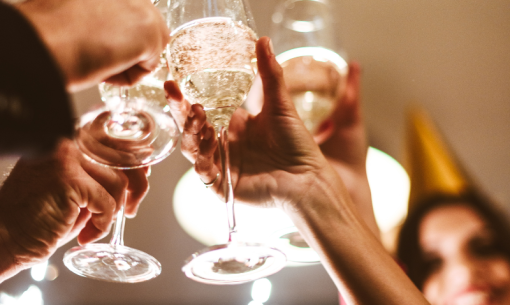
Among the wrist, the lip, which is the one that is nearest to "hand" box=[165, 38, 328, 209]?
the wrist

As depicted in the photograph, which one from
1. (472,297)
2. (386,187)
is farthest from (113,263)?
(472,297)

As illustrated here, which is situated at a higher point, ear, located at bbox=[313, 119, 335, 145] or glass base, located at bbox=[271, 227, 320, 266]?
ear, located at bbox=[313, 119, 335, 145]

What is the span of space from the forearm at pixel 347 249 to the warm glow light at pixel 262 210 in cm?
18

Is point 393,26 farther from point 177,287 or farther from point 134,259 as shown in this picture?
point 177,287

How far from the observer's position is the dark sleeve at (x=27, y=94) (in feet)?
1.01

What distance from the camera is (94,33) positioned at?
0.52 metres

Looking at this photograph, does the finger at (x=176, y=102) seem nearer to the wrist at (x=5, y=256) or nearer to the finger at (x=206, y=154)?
the finger at (x=206, y=154)

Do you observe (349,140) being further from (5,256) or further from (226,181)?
(5,256)

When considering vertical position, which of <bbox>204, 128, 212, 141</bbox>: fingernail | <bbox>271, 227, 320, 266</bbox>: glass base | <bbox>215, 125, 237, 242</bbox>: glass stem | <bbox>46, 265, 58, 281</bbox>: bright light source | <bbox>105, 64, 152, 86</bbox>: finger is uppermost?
<bbox>105, 64, 152, 86</bbox>: finger

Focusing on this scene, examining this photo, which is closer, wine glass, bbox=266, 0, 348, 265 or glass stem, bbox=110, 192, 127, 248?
glass stem, bbox=110, 192, 127, 248

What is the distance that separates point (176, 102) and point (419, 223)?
1.88 m

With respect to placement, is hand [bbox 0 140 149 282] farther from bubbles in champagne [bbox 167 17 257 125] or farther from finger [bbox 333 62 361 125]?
finger [bbox 333 62 361 125]

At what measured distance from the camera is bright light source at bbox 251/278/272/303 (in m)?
3.50

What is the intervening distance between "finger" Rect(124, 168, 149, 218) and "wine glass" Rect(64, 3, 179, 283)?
0.24 ft
